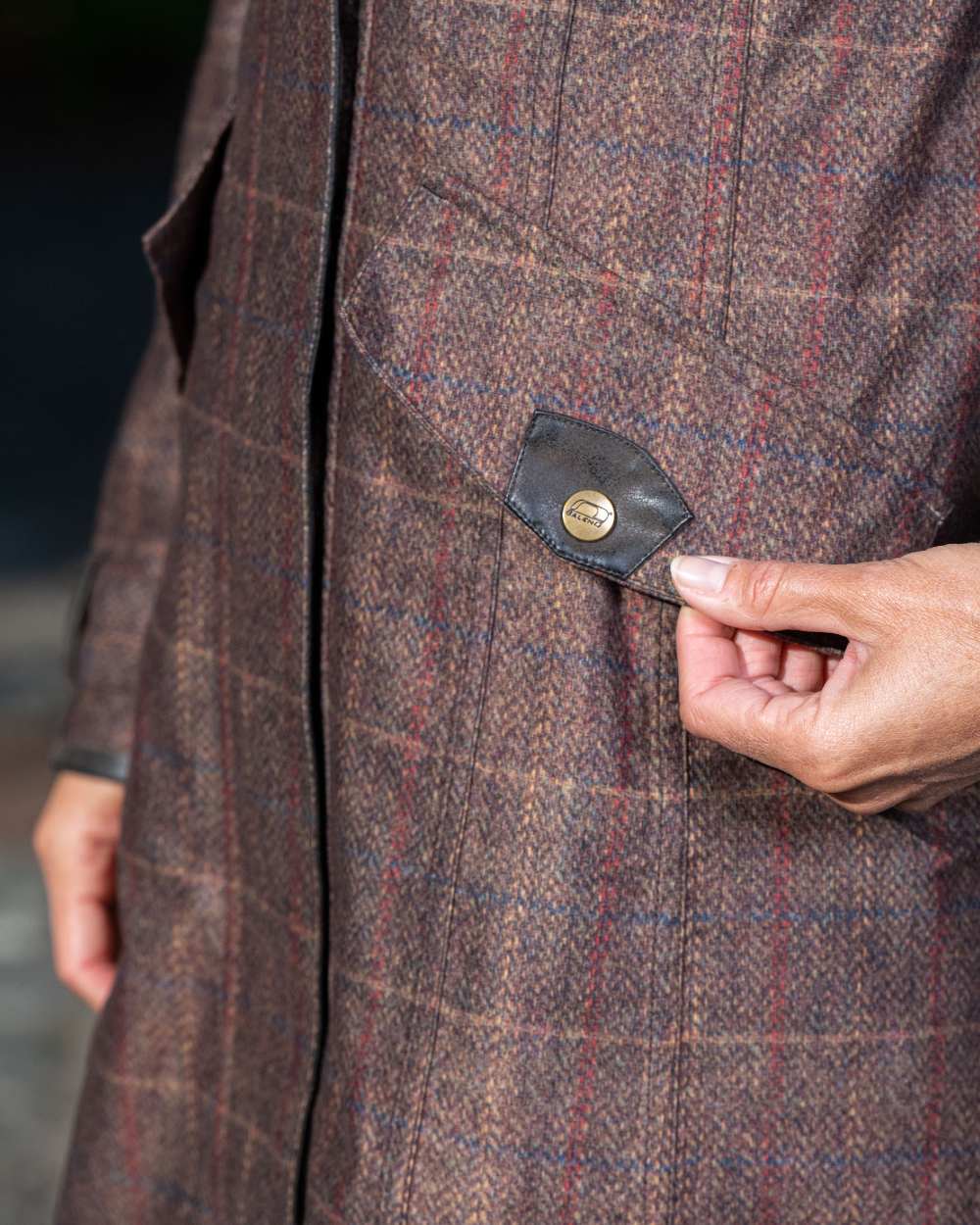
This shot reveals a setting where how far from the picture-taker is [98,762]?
138cm

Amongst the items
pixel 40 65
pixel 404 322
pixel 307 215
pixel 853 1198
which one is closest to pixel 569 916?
pixel 853 1198

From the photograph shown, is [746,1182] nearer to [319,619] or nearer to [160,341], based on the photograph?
[319,619]

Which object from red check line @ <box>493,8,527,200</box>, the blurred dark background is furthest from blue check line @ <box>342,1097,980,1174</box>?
the blurred dark background

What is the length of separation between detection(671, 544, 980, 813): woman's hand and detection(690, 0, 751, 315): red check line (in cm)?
18

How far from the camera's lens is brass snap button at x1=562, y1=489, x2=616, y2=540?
88 centimetres

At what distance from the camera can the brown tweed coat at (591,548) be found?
87 centimetres

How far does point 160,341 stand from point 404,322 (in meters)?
0.48

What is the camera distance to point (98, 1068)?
123cm

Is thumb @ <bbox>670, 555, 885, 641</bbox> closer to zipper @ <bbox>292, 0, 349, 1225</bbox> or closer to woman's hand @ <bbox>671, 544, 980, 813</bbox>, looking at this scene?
woman's hand @ <bbox>671, 544, 980, 813</bbox>

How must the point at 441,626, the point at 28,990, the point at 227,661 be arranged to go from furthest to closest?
the point at 28,990
the point at 227,661
the point at 441,626

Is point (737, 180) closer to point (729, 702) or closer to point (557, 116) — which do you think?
point (557, 116)

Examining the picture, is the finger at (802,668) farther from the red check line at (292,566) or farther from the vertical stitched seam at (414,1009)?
the red check line at (292,566)

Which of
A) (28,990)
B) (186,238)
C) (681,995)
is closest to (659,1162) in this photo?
(681,995)

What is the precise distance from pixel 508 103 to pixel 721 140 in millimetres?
131
